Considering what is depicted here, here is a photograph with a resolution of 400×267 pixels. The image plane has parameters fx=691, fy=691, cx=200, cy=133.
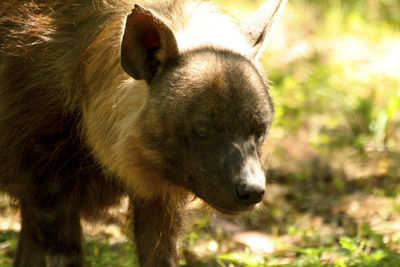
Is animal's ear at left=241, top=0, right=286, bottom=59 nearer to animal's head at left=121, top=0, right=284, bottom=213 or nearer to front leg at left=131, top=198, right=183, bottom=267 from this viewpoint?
animal's head at left=121, top=0, right=284, bottom=213

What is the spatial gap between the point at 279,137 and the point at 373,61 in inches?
84.6

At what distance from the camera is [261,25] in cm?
450

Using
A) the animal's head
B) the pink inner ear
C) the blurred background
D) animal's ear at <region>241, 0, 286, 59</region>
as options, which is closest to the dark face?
the animal's head

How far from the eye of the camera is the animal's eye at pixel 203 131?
3.84m

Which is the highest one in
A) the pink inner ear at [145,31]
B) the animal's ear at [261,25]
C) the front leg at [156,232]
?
the pink inner ear at [145,31]

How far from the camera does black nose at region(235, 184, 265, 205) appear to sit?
3713mm

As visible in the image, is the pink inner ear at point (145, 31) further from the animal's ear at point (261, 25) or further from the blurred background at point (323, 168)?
the blurred background at point (323, 168)

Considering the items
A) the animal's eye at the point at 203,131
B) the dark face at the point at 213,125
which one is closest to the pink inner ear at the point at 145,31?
the dark face at the point at 213,125

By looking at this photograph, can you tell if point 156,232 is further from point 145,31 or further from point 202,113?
point 145,31

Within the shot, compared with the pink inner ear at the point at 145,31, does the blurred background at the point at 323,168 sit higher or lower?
lower

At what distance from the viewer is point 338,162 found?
703cm

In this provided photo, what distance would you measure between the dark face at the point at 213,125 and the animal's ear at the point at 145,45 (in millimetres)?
77

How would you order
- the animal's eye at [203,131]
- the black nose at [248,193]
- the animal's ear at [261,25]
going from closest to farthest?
the black nose at [248,193]
the animal's eye at [203,131]
the animal's ear at [261,25]

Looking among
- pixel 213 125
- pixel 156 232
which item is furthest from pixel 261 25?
pixel 156 232
